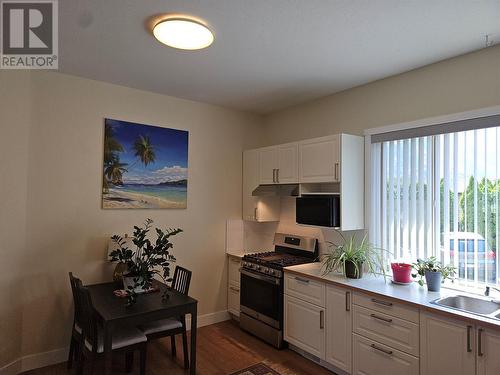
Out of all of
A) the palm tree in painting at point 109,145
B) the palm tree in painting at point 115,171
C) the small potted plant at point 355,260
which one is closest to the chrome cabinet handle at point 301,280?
the small potted plant at point 355,260

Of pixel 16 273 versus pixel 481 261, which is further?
pixel 16 273

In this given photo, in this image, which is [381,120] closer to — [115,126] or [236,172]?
[236,172]

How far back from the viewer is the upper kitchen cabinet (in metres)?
3.58

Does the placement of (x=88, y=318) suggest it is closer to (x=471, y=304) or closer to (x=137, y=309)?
(x=137, y=309)

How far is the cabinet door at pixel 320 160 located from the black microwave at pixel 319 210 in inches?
7.6

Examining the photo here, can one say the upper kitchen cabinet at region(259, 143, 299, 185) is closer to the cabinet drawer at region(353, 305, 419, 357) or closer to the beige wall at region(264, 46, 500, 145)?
the beige wall at region(264, 46, 500, 145)

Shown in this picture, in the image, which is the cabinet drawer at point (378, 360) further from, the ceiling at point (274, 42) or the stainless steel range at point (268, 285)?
the ceiling at point (274, 42)

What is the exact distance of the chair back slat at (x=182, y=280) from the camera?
9.99 ft

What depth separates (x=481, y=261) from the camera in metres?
2.53

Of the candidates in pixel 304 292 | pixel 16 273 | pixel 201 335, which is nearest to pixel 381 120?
pixel 304 292

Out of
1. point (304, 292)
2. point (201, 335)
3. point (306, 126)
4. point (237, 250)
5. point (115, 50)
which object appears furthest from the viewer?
point (237, 250)

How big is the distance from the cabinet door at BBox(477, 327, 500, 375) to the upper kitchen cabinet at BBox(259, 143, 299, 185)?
2063mm

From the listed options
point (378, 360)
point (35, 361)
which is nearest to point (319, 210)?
point (378, 360)

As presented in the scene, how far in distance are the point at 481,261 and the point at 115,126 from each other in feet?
11.7
